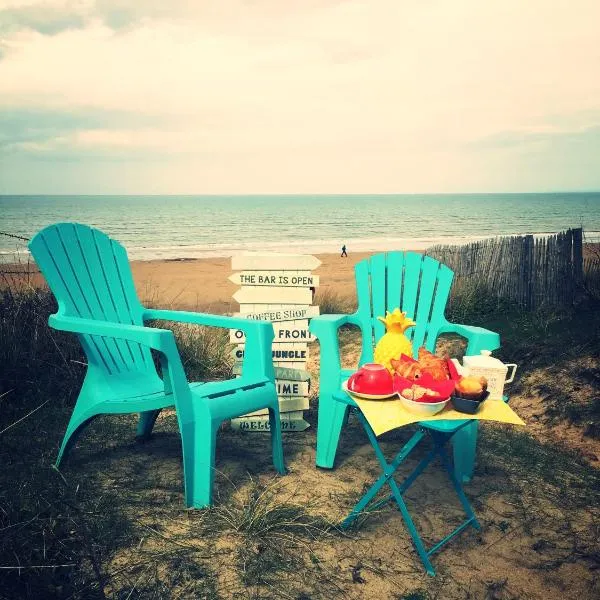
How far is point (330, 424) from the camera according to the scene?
2.86 m

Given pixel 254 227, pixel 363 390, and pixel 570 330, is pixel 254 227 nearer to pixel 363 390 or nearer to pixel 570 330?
pixel 570 330

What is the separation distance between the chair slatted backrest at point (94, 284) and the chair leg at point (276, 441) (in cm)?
79

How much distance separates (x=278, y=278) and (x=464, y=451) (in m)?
1.46

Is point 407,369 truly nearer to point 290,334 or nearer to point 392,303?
point 392,303

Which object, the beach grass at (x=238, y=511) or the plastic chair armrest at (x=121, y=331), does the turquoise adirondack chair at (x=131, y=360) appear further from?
the beach grass at (x=238, y=511)

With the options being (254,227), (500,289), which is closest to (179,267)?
(500,289)

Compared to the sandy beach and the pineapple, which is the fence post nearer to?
the sandy beach

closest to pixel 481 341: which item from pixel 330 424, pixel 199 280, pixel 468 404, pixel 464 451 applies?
pixel 464 451

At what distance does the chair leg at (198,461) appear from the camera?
2383mm

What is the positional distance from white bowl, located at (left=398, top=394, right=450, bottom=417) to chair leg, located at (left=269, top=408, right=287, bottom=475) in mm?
1052

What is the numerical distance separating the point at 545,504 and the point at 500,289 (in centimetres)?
399

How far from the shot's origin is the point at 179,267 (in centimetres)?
1451

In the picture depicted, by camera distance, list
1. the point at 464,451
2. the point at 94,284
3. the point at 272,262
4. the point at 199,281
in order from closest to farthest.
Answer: the point at 464,451 < the point at 94,284 < the point at 272,262 < the point at 199,281

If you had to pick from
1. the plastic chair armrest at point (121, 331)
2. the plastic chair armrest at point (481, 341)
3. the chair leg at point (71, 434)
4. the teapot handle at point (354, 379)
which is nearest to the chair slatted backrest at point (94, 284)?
the plastic chair armrest at point (121, 331)
